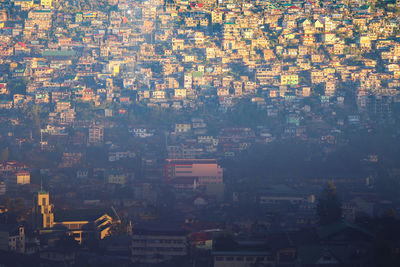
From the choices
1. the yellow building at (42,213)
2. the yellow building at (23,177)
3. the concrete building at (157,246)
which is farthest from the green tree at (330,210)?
the yellow building at (23,177)

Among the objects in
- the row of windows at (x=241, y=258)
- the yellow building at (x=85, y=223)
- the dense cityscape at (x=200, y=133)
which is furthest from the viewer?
the yellow building at (x=85, y=223)

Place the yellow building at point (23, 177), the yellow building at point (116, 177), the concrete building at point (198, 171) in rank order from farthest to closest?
the yellow building at point (116, 177) → the concrete building at point (198, 171) → the yellow building at point (23, 177)

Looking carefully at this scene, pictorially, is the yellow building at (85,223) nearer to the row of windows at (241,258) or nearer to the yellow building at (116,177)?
the row of windows at (241,258)

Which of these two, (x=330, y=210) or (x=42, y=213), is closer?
→ (x=330, y=210)

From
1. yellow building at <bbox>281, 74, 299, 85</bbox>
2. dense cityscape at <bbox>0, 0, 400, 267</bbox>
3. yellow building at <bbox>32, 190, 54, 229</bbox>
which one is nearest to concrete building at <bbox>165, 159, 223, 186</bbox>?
dense cityscape at <bbox>0, 0, 400, 267</bbox>

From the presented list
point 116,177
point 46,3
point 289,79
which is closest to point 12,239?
point 116,177

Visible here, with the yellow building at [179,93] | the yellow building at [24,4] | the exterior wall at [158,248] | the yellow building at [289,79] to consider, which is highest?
the yellow building at [24,4]

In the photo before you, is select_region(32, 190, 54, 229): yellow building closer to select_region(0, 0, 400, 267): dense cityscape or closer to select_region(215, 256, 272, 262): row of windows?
select_region(0, 0, 400, 267): dense cityscape

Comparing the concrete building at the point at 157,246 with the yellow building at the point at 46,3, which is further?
the yellow building at the point at 46,3

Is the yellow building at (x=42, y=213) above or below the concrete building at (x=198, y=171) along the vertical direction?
below

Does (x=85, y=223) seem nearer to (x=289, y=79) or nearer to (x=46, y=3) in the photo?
(x=289, y=79)
